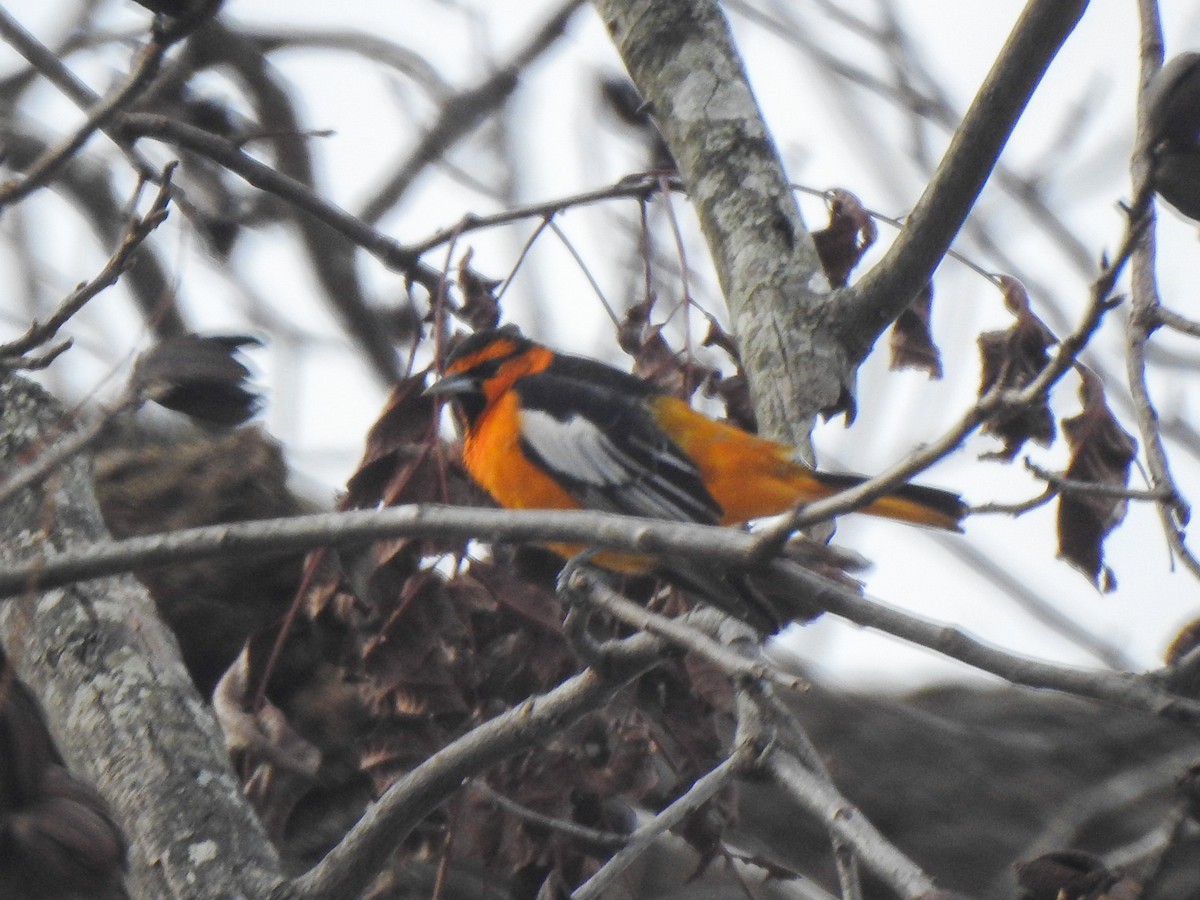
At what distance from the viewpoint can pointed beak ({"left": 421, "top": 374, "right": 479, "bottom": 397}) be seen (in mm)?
2863

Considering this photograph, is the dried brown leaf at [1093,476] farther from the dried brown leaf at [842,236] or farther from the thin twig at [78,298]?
the thin twig at [78,298]

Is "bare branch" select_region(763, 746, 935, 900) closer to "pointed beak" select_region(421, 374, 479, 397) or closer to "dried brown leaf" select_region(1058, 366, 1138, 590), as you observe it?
"dried brown leaf" select_region(1058, 366, 1138, 590)

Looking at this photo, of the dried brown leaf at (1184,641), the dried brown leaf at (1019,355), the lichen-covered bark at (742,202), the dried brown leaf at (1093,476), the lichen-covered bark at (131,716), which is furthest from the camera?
the lichen-covered bark at (742,202)

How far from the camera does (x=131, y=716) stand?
2.59 m

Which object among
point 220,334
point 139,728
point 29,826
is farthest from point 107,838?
point 139,728

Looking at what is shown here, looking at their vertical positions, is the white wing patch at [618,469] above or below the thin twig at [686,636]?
above

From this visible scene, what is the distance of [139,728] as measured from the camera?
8.45ft

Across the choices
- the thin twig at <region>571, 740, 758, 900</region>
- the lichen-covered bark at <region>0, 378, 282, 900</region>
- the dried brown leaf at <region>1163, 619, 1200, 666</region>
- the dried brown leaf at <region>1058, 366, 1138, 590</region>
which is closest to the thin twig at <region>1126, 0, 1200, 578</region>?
the dried brown leaf at <region>1163, 619, 1200, 666</region>

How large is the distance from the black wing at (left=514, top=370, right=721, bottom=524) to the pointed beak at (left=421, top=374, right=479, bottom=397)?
0.54 ft

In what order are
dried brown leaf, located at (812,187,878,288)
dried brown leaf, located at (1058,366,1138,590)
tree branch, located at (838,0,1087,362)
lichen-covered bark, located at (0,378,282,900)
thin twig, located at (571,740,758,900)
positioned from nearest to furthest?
thin twig, located at (571,740,758,900) → tree branch, located at (838,0,1087,362) → lichen-covered bark, located at (0,378,282,900) → dried brown leaf, located at (1058,366,1138,590) → dried brown leaf, located at (812,187,878,288)

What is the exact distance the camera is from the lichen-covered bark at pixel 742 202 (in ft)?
9.71

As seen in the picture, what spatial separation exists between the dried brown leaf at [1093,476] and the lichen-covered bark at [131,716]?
4.80 feet

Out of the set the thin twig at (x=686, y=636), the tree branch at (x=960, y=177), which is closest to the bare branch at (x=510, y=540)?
the thin twig at (x=686, y=636)

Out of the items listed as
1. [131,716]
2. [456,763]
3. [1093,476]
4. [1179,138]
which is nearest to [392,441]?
A: [131,716]
